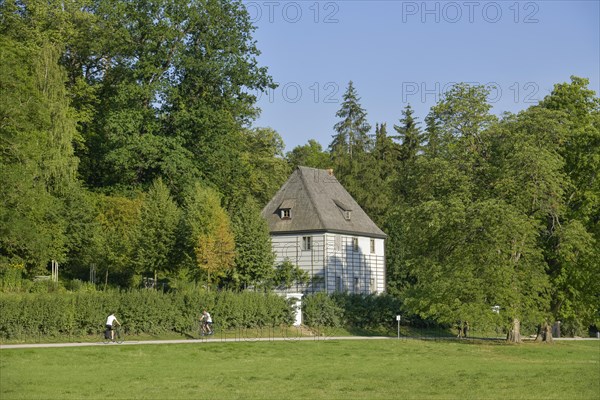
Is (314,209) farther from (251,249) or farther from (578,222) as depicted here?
(578,222)

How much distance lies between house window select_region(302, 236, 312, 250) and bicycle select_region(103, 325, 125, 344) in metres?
22.2

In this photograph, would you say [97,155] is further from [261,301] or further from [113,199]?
[261,301]

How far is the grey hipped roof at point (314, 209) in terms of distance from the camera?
206 feet

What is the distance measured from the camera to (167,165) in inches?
2397

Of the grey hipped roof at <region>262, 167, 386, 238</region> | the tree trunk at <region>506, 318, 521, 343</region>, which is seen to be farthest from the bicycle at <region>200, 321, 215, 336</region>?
the grey hipped roof at <region>262, 167, 386, 238</region>

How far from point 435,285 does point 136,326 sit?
14823 millimetres

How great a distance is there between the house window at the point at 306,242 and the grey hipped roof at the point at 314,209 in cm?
57

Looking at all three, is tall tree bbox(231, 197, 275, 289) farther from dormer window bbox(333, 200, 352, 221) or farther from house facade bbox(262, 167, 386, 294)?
dormer window bbox(333, 200, 352, 221)

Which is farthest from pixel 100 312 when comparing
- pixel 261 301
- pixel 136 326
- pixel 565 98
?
pixel 565 98

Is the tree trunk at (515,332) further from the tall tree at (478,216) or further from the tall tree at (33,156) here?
the tall tree at (33,156)

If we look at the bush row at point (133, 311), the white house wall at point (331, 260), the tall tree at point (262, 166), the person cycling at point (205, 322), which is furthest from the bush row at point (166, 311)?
the tall tree at point (262, 166)

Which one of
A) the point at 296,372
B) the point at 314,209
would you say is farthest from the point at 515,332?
the point at 296,372

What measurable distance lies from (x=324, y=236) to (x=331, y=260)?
1.70 metres

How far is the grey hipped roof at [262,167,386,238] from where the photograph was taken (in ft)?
206
